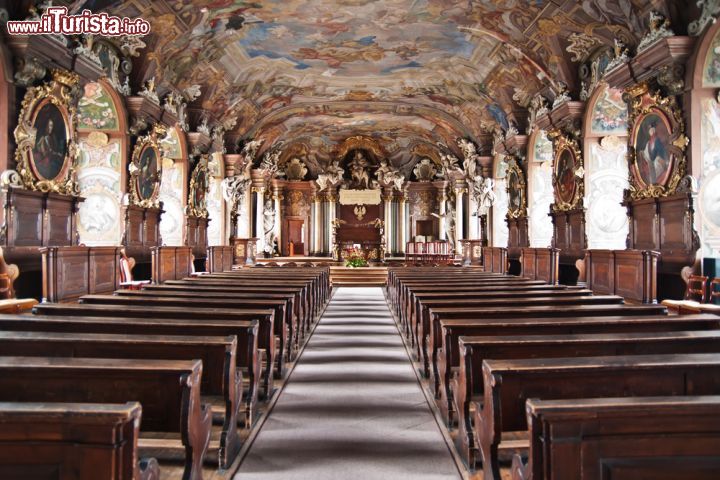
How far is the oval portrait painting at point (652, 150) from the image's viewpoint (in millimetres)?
8289

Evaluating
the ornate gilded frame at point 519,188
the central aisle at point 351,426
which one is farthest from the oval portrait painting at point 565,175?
the central aisle at point 351,426

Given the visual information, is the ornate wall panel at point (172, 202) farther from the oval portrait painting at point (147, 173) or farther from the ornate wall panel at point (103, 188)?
the ornate wall panel at point (103, 188)

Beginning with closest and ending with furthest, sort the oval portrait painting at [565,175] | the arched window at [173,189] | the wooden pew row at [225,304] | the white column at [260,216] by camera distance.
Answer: the wooden pew row at [225,304] < the oval portrait painting at [565,175] < the arched window at [173,189] < the white column at [260,216]

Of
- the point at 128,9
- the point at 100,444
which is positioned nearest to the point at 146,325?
the point at 100,444

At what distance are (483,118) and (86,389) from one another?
57.2 ft

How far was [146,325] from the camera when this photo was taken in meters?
3.62

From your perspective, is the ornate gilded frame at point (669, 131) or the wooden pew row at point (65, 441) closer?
the wooden pew row at point (65, 441)

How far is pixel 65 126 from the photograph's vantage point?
27.7 ft

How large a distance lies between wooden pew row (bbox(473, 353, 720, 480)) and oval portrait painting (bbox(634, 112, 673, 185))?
692 cm

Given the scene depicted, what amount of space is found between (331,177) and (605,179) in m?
17.0

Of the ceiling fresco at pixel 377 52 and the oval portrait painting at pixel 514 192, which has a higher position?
the ceiling fresco at pixel 377 52

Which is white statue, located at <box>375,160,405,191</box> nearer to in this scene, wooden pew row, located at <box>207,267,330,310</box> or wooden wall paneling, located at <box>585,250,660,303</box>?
wooden pew row, located at <box>207,267,330,310</box>

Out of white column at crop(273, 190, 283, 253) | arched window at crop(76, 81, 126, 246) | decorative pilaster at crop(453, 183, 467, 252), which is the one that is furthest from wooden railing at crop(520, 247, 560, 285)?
white column at crop(273, 190, 283, 253)

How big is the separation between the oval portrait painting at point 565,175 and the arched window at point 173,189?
1089 centimetres
